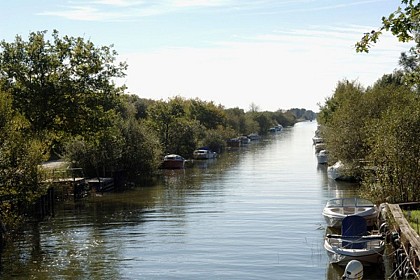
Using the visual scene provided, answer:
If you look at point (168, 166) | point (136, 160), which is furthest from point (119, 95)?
point (168, 166)

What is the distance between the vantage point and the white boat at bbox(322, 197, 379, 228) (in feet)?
90.4

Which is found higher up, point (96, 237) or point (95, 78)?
point (95, 78)

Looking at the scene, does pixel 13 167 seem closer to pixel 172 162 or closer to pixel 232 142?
pixel 172 162

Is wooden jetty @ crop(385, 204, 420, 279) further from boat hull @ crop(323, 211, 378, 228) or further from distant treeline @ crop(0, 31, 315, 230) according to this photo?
distant treeline @ crop(0, 31, 315, 230)

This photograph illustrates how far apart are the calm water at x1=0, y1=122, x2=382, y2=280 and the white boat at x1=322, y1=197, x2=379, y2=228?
3.61ft

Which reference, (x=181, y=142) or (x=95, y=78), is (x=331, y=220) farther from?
(x=181, y=142)

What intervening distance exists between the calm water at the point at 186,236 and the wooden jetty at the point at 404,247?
7.30 ft

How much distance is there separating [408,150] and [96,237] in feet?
53.7

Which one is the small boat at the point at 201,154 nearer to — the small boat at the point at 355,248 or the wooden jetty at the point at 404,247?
the wooden jetty at the point at 404,247

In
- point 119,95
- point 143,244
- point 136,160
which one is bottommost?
point 143,244

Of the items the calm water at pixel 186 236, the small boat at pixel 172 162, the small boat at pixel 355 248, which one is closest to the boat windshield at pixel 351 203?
the calm water at pixel 186 236

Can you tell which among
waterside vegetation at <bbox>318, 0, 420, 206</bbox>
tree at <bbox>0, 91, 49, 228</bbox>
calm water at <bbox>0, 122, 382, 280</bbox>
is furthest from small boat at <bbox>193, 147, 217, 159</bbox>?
tree at <bbox>0, 91, 49, 228</bbox>

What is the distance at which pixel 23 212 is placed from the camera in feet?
115

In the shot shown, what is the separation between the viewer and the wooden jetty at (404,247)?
17.9 metres
